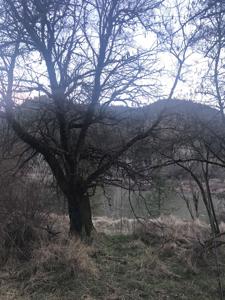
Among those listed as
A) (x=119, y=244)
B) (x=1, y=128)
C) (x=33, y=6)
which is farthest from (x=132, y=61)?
(x=119, y=244)

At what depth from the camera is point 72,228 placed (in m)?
10.0

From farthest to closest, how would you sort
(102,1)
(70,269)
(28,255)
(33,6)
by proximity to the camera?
(102,1) → (33,6) → (28,255) → (70,269)

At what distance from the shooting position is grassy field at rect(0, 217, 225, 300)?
6.73 m

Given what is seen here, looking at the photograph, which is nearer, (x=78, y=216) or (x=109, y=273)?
(x=109, y=273)

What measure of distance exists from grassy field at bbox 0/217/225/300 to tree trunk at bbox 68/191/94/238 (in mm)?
513

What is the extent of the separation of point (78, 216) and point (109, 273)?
2448 mm

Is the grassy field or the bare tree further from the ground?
the bare tree

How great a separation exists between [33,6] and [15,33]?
65 cm

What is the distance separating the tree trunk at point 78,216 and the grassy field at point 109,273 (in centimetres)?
51

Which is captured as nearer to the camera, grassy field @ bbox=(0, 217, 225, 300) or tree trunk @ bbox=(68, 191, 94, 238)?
grassy field @ bbox=(0, 217, 225, 300)

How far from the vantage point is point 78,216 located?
1006 centimetres

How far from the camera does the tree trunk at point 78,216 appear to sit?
32.8ft

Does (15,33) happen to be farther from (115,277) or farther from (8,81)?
(115,277)

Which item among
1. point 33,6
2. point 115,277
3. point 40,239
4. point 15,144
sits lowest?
point 115,277
